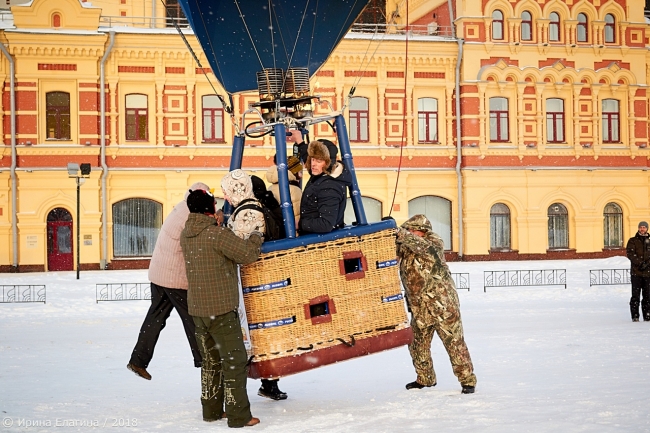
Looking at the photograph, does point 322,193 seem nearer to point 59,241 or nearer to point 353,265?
point 353,265

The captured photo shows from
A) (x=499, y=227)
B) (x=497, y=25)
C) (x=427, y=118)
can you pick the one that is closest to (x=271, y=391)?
(x=427, y=118)

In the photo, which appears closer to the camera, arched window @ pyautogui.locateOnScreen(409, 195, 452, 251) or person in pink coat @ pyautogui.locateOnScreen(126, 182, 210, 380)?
person in pink coat @ pyautogui.locateOnScreen(126, 182, 210, 380)

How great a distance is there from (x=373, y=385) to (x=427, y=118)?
23.1 m

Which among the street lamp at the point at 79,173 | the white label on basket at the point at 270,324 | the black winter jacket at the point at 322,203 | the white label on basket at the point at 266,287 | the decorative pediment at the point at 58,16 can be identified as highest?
the decorative pediment at the point at 58,16

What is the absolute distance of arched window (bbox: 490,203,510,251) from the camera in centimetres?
3105

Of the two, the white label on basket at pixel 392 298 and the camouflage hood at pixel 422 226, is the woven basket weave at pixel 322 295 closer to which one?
the white label on basket at pixel 392 298

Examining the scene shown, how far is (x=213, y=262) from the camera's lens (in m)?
6.81

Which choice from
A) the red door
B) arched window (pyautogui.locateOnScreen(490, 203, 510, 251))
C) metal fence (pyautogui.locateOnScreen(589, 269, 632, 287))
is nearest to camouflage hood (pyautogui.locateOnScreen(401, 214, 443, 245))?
metal fence (pyautogui.locateOnScreen(589, 269, 632, 287))

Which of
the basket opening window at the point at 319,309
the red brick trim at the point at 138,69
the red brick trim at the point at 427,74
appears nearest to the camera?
the basket opening window at the point at 319,309

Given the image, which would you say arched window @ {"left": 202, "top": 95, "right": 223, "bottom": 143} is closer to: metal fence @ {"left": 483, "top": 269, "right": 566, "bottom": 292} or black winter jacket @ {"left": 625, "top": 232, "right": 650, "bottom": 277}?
metal fence @ {"left": 483, "top": 269, "right": 566, "bottom": 292}

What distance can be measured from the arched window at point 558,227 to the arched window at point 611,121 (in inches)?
121

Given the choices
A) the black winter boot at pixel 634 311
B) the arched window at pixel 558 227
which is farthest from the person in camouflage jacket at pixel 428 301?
the arched window at pixel 558 227

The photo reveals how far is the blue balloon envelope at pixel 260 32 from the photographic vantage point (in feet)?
26.4

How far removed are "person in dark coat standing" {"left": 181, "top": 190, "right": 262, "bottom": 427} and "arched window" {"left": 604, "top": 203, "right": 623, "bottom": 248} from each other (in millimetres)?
27328
